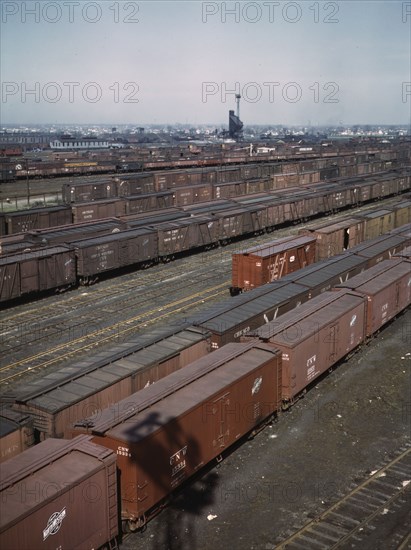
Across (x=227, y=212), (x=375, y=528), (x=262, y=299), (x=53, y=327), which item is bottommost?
(x=375, y=528)

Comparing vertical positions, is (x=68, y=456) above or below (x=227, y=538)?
above

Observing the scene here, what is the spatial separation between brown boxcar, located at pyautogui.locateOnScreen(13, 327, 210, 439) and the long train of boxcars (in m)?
15.1

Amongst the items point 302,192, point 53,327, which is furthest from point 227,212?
point 53,327

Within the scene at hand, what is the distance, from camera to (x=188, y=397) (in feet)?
49.7

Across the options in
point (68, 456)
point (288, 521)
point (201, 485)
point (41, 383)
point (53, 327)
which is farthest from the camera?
point (53, 327)

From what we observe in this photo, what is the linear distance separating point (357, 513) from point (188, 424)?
493 cm

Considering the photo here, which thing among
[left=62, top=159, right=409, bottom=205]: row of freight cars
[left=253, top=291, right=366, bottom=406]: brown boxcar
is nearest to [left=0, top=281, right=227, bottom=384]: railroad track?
[left=253, top=291, right=366, bottom=406]: brown boxcar

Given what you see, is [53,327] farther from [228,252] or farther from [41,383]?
[228,252]

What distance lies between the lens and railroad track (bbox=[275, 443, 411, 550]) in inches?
533

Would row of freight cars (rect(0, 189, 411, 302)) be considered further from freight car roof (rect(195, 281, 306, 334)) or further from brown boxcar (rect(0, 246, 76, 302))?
freight car roof (rect(195, 281, 306, 334))

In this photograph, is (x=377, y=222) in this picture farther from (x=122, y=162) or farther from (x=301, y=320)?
(x=122, y=162)

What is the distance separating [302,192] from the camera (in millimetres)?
63156

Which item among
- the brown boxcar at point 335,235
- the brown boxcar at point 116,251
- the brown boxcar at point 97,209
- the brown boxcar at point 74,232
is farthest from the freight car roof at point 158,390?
the brown boxcar at point 97,209

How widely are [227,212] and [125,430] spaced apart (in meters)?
36.5
